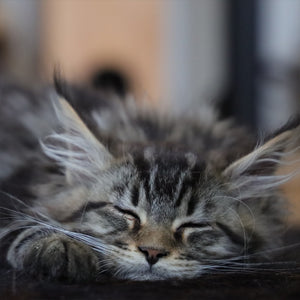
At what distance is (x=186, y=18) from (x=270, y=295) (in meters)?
4.10

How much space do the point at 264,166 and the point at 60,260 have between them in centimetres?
63

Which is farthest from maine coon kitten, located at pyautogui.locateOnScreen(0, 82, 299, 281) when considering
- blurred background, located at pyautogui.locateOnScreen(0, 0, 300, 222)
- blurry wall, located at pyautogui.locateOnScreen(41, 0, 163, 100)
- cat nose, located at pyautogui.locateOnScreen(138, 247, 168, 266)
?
blurry wall, located at pyautogui.locateOnScreen(41, 0, 163, 100)

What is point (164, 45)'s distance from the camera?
5301mm

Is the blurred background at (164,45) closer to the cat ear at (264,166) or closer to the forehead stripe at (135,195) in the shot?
the cat ear at (264,166)

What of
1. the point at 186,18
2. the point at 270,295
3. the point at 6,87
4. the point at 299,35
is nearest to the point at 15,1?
the point at 186,18

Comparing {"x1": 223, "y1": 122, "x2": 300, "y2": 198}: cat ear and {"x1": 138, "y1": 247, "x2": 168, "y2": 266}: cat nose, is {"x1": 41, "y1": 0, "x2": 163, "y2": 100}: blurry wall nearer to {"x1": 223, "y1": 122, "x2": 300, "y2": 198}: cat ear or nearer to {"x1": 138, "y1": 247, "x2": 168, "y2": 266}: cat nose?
{"x1": 223, "y1": 122, "x2": 300, "y2": 198}: cat ear

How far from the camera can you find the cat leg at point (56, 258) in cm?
139

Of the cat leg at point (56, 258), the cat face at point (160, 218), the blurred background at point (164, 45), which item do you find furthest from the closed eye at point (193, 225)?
the blurred background at point (164, 45)

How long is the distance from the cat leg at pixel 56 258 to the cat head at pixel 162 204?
6 cm

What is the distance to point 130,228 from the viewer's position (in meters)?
1.52

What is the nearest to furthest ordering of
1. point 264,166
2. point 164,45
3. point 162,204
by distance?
1. point 162,204
2. point 264,166
3. point 164,45

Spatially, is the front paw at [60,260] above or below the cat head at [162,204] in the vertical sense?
below

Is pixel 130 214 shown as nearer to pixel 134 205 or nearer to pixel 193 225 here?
pixel 134 205

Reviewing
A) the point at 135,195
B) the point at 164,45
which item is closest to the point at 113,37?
the point at 164,45
